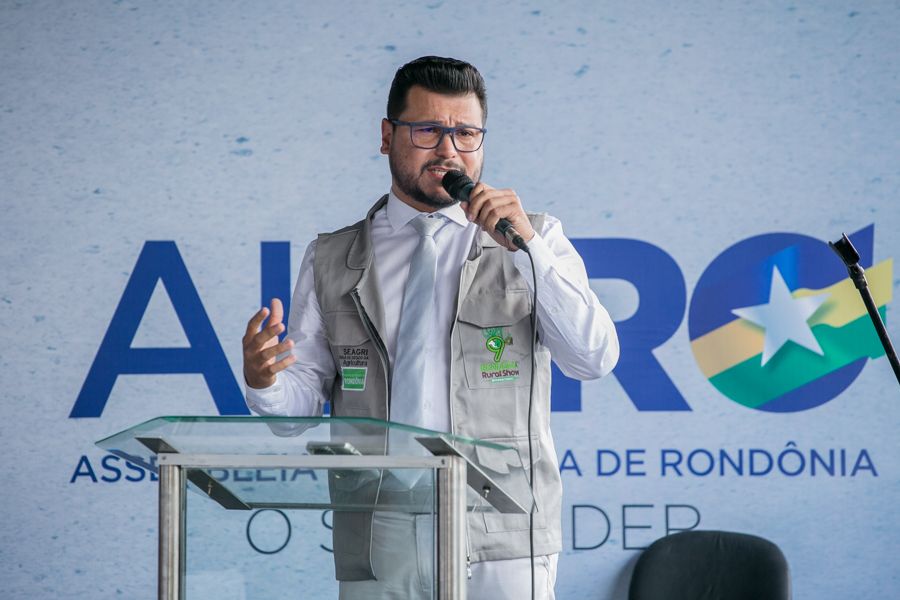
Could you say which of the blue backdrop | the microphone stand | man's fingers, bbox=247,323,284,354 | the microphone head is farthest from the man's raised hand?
the blue backdrop

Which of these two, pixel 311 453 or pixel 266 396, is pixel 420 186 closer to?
pixel 266 396

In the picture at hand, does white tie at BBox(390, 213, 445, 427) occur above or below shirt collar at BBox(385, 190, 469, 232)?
below

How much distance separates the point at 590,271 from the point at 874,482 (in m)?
1.13

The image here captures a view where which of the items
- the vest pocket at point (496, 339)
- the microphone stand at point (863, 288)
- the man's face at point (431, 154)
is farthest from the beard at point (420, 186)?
the microphone stand at point (863, 288)

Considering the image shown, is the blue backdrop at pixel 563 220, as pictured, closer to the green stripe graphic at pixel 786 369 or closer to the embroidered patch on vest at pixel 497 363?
the green stripe graphic at pixel 786 369

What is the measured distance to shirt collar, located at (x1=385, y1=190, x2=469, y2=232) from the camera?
2.14 m

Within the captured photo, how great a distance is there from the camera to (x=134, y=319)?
3273 millimetres

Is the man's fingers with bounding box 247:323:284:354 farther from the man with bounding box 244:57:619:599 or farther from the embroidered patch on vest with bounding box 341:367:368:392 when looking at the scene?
the embroidered patch on vest with bounding box 341:367:368:392

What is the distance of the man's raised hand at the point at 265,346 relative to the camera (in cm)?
168

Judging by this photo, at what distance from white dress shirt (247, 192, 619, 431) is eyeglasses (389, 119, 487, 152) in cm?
14

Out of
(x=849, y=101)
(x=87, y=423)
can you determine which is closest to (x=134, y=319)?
(x=87, y=423)

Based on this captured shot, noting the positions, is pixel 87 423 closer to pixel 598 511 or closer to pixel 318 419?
pixel 598 511

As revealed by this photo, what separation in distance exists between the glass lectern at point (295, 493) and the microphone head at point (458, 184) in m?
0.64

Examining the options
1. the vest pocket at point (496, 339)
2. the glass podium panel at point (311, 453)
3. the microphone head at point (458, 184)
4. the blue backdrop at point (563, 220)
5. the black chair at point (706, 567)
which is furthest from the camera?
the blue backdrop at point (563, 220)
